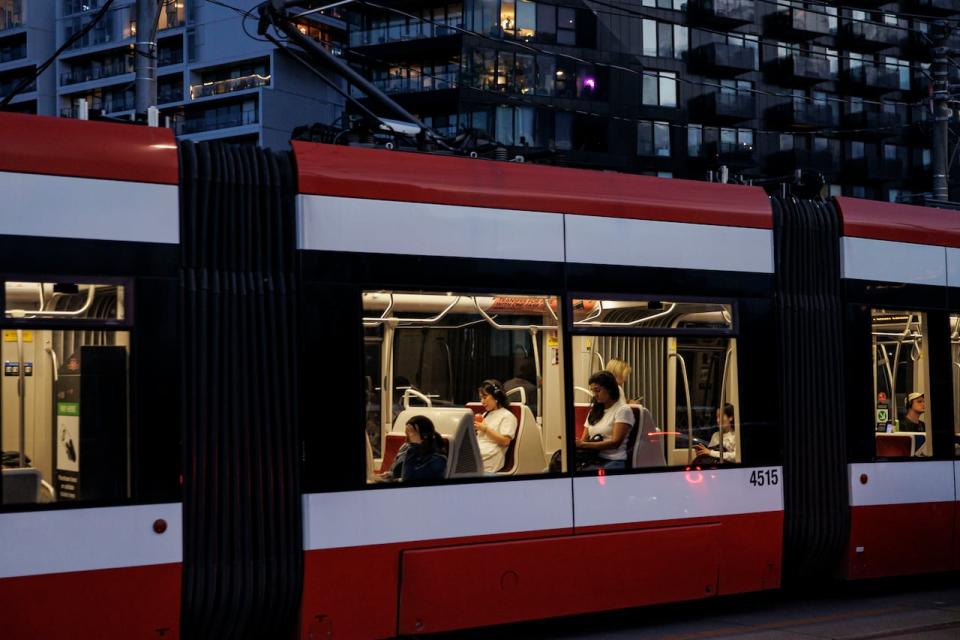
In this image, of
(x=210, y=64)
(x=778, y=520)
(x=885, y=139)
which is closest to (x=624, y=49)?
(x=885, y=139)

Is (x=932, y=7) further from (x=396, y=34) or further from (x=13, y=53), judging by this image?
(x=13, y=53)

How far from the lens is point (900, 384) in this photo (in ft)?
35.3

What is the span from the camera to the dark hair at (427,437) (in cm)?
814

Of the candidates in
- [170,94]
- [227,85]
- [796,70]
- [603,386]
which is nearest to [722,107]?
[796,70]

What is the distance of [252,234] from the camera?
7680 mm

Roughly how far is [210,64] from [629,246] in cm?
5811

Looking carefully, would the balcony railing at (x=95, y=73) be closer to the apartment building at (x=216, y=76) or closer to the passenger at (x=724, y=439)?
the apartment building at (x=216, y=76)

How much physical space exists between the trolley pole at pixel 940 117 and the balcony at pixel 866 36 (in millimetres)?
40962

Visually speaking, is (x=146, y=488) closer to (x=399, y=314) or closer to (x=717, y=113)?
(x=399, y=314)

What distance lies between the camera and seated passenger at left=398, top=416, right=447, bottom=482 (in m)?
8.13

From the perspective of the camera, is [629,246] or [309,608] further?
[629,246]

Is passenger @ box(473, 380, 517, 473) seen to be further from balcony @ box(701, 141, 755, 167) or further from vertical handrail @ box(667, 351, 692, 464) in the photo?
balcony @ box(701, 141, 755, 167)

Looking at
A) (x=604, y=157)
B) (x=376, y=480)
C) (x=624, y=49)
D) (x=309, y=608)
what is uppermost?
(x=624, y=49)

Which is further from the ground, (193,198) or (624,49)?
(624,49)
